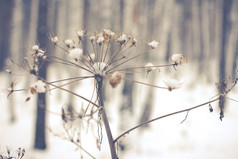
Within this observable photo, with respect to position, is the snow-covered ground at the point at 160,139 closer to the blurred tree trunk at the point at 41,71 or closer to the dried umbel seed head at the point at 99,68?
the blurred tree trunk at the point at 41,71

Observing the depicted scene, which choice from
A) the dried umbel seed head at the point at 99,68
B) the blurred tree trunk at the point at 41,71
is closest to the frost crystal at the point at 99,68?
the dried umbel seed head at the point at 99,68

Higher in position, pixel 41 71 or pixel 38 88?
pixel 41 71

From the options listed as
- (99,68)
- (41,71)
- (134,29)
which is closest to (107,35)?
(99,68)

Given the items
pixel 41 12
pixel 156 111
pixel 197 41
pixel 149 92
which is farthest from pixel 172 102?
pixel 197 41

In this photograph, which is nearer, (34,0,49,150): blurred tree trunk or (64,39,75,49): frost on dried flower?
(64,39,75,49): frost on dried flower

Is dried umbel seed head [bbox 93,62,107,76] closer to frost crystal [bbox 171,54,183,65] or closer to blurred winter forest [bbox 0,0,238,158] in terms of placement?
blurred winter forest [bbox 0,0,238,158]

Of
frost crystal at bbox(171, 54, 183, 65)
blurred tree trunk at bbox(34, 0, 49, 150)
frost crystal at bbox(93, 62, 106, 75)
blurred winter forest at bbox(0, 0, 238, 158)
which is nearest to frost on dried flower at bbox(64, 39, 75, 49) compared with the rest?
blurred winter forest at bbox(0, 0, 238, 158)

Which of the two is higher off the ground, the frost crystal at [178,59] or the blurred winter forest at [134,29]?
the blurred winter forest at [134,29]

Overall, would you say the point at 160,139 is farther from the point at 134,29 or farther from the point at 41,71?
the point at 41,71

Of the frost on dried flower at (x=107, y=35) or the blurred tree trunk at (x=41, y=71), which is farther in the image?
the blurred tree trunk at (x=41, y=71)

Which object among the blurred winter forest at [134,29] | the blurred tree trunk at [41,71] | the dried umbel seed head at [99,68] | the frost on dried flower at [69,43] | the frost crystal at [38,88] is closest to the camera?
the frost crystal at [38,88]
